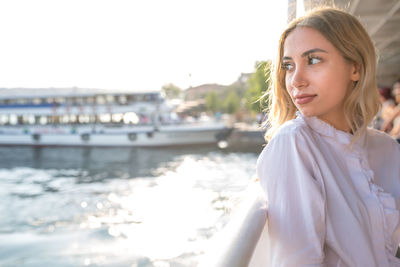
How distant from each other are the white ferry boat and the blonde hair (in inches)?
731

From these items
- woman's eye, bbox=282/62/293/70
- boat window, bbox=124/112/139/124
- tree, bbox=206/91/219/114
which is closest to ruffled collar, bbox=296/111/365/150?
woman's eye, bbox=282/62/293/70

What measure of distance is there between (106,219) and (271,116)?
6.78m

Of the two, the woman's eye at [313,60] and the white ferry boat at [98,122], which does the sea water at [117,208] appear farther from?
the white ferry boat at [98,122]

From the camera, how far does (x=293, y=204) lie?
73cm

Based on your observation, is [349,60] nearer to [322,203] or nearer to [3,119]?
[322,203]

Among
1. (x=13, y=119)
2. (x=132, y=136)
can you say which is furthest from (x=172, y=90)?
(x=132, y=136)

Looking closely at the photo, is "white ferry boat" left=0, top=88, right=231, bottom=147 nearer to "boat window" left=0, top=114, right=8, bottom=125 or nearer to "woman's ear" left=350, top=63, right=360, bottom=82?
"boat window" left=0, top=114, right=8, bottom=125

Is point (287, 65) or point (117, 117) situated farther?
point (117, 117)

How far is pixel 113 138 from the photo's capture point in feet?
67.0

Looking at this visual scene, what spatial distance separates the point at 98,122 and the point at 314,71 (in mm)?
22914

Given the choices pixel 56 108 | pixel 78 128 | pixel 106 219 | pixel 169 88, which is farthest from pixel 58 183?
pixel 169 88

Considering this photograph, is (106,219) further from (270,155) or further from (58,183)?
(270,155)

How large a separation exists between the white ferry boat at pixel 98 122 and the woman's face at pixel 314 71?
61.3 feet

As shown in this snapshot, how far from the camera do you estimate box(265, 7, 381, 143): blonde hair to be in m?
0.86
